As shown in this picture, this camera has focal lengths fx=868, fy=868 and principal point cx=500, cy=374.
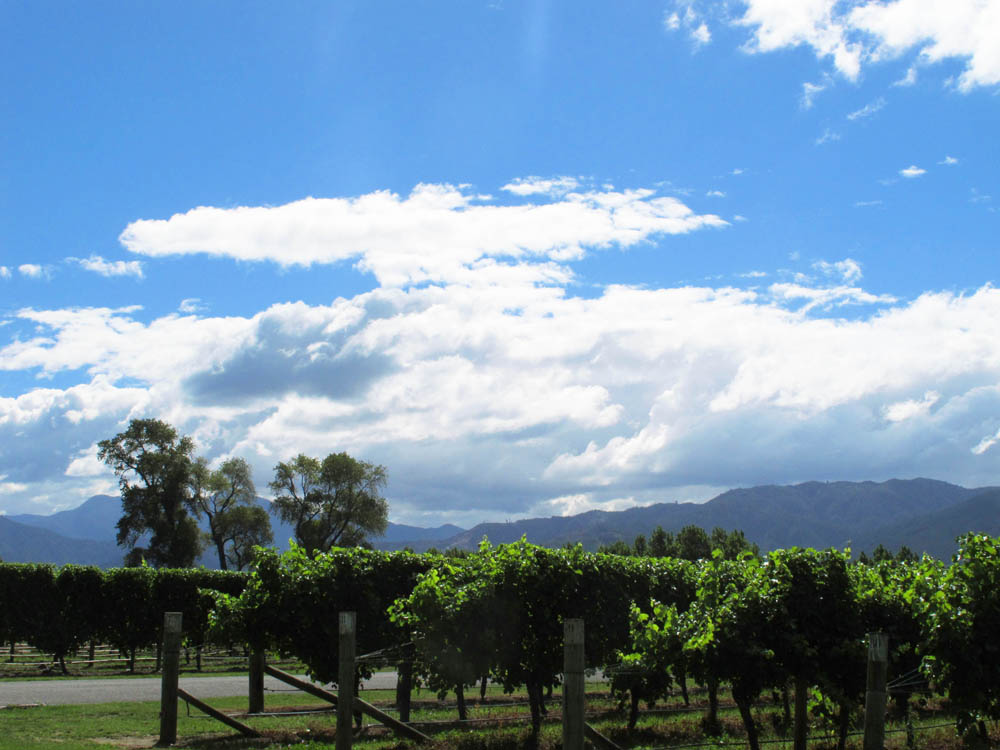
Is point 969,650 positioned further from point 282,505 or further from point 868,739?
point 282,505

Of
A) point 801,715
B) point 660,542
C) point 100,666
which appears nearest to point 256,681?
point 801,715

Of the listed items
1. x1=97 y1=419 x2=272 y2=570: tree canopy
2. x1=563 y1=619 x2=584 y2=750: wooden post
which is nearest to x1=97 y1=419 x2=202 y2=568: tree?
x1=97 y1=419 x2=272 y2=570: tree canopy

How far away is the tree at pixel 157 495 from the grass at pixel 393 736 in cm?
5172

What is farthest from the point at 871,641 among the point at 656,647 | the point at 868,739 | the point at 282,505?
the point at 282,505

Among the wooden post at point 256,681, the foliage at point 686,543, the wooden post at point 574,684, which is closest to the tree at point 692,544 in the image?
the foliage at point 686,543

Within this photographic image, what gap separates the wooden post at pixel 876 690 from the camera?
29.3 feet

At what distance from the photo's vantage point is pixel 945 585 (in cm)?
967

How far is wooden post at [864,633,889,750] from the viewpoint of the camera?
29.3 ft

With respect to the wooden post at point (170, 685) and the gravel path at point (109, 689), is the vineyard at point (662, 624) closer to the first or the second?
the wooden post at point (170, 685)

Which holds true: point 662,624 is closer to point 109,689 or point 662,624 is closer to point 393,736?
point 393,736

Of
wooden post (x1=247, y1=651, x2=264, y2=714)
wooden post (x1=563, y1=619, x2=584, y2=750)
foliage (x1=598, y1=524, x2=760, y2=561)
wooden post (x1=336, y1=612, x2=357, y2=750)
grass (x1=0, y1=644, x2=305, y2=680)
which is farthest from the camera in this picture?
foliage (x1=598, y1=524, x2=760, y2=561)

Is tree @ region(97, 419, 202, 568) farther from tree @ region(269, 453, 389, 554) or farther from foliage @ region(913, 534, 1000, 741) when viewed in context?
foliage @ region(913, 534, 1000, 741)

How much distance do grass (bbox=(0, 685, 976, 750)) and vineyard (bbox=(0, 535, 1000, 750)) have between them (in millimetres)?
342

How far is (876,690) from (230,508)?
248 feet
